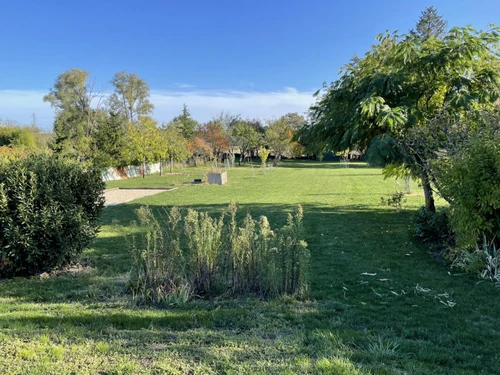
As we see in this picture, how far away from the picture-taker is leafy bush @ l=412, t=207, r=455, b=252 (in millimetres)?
6527

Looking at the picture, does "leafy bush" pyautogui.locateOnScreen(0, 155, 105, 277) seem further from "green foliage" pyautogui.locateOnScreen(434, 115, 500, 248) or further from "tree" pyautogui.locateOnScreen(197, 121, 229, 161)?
"tree" pyautogui.locateOnScreen(197, 121, 229, 161)

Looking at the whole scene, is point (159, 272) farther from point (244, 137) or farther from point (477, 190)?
point (244, 137)

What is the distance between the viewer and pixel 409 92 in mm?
7734

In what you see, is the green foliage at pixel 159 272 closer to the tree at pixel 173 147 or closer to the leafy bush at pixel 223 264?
the leafy bush at pixel 223 264

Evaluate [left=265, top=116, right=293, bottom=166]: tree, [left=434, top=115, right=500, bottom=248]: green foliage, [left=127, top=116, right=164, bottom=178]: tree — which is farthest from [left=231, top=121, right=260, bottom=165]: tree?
[left=434, top=115, right=500, bottom=248]: green foliage

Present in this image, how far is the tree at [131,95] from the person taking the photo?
44312 millimetres

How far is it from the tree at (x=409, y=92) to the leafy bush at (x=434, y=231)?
31.9 inches

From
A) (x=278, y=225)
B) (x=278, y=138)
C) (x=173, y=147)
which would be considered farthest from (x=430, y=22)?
(x=278, y=225)

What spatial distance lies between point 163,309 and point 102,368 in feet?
4.23

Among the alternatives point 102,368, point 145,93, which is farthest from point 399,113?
point 145,93

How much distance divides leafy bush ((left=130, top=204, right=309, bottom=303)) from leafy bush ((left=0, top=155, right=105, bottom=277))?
1308mm

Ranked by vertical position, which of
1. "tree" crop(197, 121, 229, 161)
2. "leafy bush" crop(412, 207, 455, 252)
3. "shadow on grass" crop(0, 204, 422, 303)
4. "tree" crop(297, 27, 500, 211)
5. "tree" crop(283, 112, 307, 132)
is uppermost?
"tree" crop(283, 112, 307, 132)

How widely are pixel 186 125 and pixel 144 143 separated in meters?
15.8

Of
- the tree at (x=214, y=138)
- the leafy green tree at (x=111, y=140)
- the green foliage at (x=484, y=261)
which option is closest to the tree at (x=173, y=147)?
the leafy green tree at (x=111, y=140)
